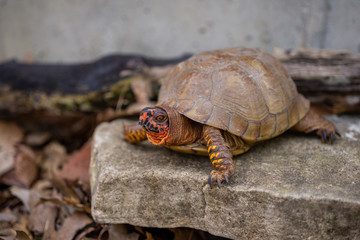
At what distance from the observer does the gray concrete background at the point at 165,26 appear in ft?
13.0

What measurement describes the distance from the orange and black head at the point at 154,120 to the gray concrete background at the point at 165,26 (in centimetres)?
267

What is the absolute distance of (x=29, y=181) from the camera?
3447mm

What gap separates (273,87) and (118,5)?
10.0 feet

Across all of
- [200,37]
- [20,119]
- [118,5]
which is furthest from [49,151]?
[200,37]

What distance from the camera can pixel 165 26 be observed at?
4.57 metres

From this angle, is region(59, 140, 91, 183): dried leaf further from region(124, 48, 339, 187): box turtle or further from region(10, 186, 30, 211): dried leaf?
region(124, 48, 339, 187): box turtle

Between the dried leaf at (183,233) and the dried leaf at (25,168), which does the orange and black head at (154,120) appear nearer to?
the dried leaf at (183,233)

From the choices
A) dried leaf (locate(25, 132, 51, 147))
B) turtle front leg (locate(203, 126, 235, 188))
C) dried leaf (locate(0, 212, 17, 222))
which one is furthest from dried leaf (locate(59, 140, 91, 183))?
turtle front leg (locate(203, 126, 235, 188))

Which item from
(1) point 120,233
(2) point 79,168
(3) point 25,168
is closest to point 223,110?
(1) point 120,233

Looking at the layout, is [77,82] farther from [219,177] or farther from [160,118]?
[219,177]

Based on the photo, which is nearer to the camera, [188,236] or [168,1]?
[188,236]

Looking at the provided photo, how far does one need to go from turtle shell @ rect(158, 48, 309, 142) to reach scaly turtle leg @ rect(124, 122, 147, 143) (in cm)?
31

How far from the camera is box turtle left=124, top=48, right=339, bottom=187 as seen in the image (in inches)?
83.4

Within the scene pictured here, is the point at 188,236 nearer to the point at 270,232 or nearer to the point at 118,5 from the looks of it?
the point at 270,232
